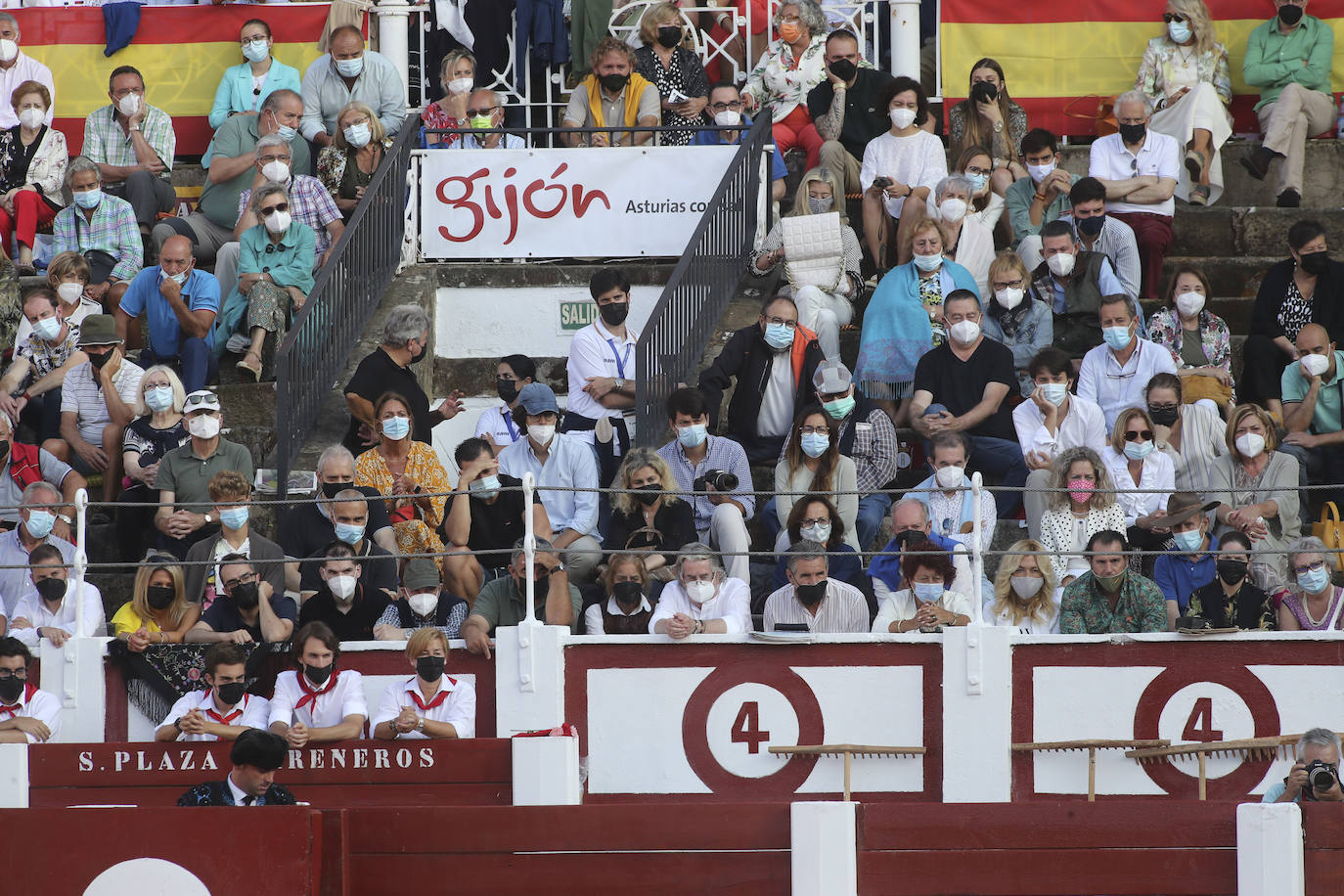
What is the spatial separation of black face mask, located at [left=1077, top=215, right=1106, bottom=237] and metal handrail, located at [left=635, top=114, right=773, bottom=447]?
2.16 metres

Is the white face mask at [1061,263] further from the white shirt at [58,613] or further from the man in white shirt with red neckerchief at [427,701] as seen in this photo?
the white shirt at [58,613]

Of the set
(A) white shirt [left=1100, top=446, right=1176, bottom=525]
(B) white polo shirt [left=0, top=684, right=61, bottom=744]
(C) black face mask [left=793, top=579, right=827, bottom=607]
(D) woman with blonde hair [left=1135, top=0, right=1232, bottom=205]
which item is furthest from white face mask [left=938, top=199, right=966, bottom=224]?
(B) white polo shirt [left=0, top=684, right=61, bottom=744]

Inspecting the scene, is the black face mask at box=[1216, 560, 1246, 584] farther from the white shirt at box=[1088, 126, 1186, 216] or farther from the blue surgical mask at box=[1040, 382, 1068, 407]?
the white shirt at box=[1088, 126, 1186, 216]

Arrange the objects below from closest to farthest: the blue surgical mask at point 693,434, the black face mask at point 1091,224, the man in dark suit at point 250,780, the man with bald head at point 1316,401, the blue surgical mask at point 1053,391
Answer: the man in dark suit at point 250,780 → the blue surgical mask at point 693,434 → the blue surgical mask at point 1053,391 → the man with bald head at point 1316,401 → the black face mask at point 1091,224

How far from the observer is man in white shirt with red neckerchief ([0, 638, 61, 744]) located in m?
12.0

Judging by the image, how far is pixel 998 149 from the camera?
16.2 m

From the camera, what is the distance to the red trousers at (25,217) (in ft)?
54.0

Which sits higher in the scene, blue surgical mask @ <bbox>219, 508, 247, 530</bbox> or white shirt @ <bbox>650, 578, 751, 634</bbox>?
blue surgical mask @ <bbox>219, 508, 247, 530</bbox>

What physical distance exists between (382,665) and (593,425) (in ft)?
9.24

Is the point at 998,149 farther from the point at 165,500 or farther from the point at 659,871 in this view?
the point at 659,871

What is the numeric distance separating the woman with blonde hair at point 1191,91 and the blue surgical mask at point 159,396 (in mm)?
7102

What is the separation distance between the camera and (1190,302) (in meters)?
14.7

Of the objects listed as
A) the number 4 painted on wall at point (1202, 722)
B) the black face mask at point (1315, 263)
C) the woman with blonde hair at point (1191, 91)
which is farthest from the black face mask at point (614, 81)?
the number 4 painted on wall at point (1202, 722)

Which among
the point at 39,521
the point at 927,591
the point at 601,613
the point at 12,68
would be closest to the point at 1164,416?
the point at 927,591
